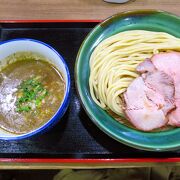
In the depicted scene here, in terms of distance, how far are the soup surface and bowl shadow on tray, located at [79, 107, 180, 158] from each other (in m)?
0.18

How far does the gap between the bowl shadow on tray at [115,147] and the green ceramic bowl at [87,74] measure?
0.09 m

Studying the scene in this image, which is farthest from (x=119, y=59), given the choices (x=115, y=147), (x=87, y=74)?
(x=115, y=147)

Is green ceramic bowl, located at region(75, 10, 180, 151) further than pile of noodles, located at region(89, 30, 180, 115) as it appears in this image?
No

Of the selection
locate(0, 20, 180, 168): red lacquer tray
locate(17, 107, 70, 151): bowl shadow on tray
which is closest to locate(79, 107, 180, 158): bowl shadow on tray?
locate(0, 20, 180, 168): red lacquer tray

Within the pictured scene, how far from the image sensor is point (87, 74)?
1.40 meters

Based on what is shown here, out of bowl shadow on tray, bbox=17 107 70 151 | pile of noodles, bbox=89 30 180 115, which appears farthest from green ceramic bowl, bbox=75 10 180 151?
bowl shadow on tray, bbox=17 107 70 151

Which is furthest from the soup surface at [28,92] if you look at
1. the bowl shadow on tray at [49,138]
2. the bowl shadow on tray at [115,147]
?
the bowl shadow on tray at [115,147]

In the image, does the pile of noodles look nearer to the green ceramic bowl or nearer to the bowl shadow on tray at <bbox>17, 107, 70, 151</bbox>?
the green ceramic bowl

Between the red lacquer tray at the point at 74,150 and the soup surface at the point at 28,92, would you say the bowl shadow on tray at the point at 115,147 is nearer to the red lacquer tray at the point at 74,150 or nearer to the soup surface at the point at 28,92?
the red lacquer tray at the point at 74,150

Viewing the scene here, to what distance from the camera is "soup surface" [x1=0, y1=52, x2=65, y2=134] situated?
135 centimetres

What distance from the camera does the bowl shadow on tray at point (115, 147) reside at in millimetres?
1320

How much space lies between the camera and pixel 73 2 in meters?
1.82

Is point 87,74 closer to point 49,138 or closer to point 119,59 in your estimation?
point 119,59

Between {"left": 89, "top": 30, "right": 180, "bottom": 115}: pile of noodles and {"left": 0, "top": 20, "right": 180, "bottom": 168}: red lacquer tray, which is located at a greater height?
{"left": 89, "top": 30, "right": 180, "bottom": 115}: pile of noodles
